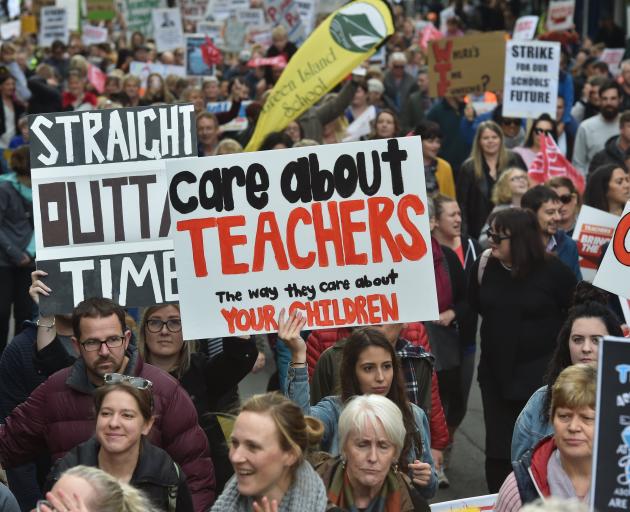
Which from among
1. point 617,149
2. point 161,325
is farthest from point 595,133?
point 161,325

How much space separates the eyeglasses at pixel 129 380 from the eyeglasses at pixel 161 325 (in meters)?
1.06

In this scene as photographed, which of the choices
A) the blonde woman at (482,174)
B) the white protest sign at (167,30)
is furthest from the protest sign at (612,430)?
the white protest sign at (167,30)

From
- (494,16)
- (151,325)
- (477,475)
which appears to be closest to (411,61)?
(494,16)

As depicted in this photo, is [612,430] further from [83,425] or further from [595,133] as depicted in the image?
[595,133]

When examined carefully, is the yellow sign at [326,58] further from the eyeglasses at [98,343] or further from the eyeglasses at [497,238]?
the eyeglasses at [98,343]

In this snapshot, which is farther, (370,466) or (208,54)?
(208,54)

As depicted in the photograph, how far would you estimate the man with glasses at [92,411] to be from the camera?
524cm

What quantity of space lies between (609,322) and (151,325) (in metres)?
2.04

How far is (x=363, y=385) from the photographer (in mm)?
5414

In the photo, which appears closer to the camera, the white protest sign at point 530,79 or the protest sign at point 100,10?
the white protest sign at point 530,79

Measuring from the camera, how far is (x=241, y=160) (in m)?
5.89

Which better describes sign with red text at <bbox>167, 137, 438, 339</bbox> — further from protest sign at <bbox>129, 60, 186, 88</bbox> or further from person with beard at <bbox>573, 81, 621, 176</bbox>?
protest sign at <bbox>129, 60, 186, 88</bbox>

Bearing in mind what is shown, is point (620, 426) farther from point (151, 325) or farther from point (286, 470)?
point (151, 325)

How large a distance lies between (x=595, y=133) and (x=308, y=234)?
23.4 ft
